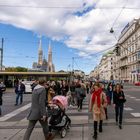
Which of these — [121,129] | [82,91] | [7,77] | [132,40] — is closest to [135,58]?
[132,40]

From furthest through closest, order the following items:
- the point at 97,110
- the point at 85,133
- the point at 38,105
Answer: the point at 85,133
the point at 97,110
the point at 38,105

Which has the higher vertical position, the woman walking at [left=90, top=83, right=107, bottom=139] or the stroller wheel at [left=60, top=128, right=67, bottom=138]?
the woman walking at [left=90, top=83, right=107, bottom=139]

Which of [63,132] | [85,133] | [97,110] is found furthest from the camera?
[85,133]

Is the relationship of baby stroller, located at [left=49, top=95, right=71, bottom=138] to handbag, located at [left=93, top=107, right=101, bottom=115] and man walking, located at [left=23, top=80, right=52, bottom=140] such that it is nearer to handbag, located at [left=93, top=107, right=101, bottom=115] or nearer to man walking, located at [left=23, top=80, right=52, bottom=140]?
handbag, located at [left=93, top=107, right=101, bottom=115]

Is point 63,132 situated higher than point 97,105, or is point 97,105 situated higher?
point 97,105

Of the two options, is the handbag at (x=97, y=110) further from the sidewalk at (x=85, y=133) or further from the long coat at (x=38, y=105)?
the long coat at (x=38, y=105)

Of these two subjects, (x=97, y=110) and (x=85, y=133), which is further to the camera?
(x=85, y=133)

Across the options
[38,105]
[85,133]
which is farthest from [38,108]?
[85,133]

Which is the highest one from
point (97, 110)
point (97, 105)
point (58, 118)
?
point (97, 105)

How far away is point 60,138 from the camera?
9.76 m

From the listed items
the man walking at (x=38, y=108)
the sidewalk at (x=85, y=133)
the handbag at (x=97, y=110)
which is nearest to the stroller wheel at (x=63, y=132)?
→ the sidewalk at (x=85, y=133)

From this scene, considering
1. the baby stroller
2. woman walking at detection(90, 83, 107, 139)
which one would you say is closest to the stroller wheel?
the baby stroller

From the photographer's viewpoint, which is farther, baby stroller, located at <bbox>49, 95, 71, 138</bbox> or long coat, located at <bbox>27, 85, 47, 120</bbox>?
baby stroller, located at <bbox>49, 95, 71, 138</bbox>

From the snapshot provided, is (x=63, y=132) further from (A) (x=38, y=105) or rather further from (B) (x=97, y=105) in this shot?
(A) (x=38, y=105)
